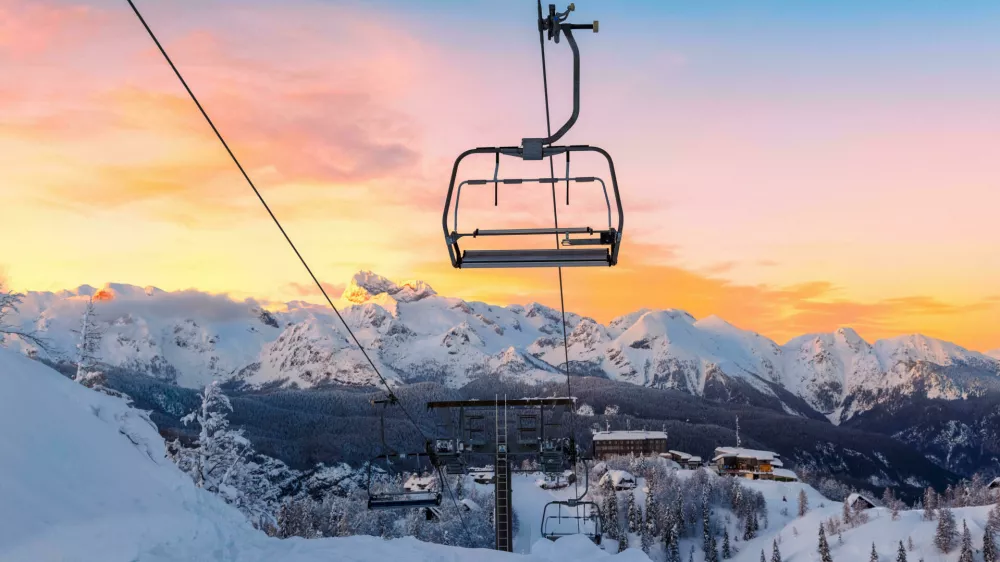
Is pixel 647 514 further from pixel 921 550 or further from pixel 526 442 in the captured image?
pixel 526 442

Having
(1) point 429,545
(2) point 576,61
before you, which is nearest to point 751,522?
(1) point 429,545

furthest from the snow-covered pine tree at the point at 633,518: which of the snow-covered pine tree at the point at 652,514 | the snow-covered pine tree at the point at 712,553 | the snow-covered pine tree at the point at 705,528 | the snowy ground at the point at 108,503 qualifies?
the snowy ground at the point at 108,503

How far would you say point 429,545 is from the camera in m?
19.2

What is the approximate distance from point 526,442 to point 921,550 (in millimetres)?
100611

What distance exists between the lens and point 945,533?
10694 cm

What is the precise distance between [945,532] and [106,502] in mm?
115950

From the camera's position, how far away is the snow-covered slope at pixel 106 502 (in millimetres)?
14094

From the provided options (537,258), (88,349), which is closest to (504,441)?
(537,258)

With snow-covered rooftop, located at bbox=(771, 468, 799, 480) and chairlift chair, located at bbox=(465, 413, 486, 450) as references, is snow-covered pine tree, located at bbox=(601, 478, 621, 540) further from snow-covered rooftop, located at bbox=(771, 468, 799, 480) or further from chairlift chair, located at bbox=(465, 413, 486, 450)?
chairlift chair, located at bbox=(465, 413, 486, 450)

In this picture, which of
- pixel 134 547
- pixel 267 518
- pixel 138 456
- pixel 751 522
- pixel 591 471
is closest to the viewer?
pixel 134 547

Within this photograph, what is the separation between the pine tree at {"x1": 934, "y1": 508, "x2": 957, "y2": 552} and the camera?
348 feet

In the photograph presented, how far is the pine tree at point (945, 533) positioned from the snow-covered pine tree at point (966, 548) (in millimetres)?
2014

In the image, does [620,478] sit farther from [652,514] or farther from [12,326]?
[12,326]

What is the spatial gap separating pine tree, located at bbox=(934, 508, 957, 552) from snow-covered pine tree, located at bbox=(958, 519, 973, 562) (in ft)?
6.61
